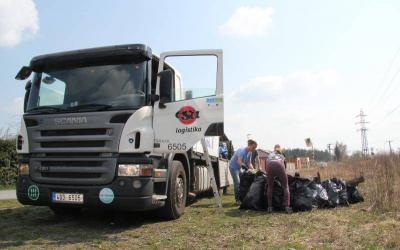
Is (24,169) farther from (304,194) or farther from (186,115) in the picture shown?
(304,194)

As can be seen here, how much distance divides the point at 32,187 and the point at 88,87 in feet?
5.98

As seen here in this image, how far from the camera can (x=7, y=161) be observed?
63.7 ft

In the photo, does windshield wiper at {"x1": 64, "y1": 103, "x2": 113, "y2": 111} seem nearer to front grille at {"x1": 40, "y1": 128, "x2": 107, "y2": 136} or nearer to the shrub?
front grille at {"x1": 40, "y1": 128, "x2": 107, "y2": 136}

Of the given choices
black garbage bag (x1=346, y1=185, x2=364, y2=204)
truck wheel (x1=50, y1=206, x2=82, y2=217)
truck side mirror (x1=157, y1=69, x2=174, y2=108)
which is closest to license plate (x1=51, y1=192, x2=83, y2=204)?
truck wheel (x1=50, y1=206, x2=82, y2=217)

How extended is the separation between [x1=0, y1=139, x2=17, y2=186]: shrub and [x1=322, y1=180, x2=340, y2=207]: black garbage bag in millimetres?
14472

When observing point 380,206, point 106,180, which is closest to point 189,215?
point 106,180

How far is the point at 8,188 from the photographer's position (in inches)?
756

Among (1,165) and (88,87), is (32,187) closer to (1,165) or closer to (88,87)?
(88,87)

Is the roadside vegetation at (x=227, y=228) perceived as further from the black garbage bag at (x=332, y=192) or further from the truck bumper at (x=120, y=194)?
the truck bumper at (x=120, y=194)

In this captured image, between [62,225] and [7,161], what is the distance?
12.9 m

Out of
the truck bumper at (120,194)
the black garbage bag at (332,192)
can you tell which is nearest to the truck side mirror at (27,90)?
the truck bumper at (120,194)

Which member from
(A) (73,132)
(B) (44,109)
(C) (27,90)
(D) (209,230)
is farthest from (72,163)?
(D) (209,230)

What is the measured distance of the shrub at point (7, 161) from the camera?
761 inches

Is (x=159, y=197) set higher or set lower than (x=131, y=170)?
lower
